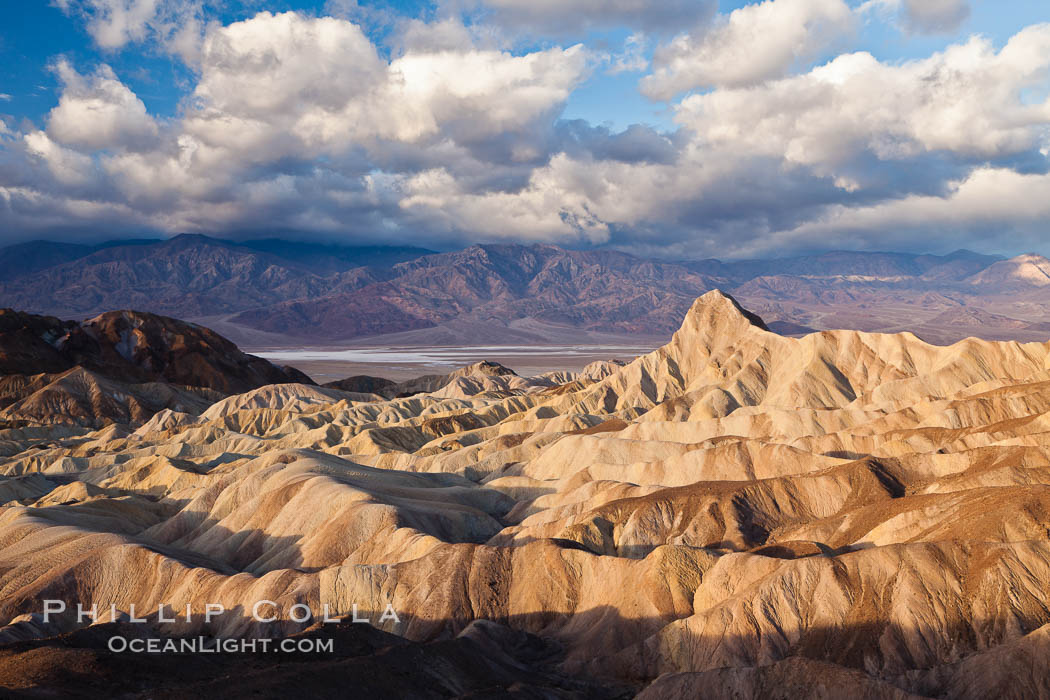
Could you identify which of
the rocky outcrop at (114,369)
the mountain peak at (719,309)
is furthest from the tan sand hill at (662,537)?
the rocky outcrop at (114,369)

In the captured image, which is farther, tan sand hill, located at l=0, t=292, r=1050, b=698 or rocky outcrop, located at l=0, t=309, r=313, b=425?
rocky outcrop, located at l=0, t=309, r=313, b=425

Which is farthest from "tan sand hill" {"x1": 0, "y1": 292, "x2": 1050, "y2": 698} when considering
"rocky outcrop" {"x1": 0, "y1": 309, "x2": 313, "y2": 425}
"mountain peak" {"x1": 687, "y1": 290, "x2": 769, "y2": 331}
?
"rocky outcrop" {"x1": 0, "y1": 309, "x2": 313, "y2": 425}

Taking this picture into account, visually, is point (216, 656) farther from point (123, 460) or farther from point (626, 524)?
point (123, 460)

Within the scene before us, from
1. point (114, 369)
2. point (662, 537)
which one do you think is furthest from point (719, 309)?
point (114, 369)

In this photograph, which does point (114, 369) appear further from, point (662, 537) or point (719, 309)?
point (662, 537)

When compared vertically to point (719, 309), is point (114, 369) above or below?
below

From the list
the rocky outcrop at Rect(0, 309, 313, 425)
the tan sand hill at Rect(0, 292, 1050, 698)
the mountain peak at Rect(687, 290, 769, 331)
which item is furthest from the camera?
the rocky outcrop at Rect(0, 309, 313, 425)

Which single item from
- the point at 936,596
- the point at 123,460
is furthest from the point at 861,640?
the point at 123,460

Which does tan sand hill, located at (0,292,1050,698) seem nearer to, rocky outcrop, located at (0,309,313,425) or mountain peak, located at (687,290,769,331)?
mountain peak, located at (687,290,769,331)
